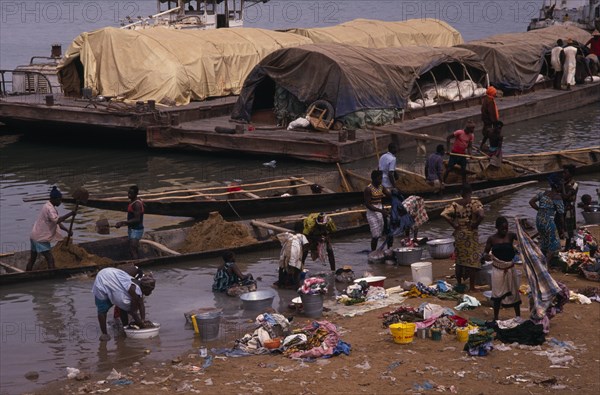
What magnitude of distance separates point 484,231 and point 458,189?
70.6 inches

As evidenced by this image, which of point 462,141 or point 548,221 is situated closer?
point 548,221

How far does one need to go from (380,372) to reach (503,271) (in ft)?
7.45

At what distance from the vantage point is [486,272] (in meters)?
13.9

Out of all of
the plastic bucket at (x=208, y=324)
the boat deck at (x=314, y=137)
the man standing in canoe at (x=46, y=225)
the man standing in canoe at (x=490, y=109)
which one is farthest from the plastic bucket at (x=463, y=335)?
the man standing in canoe at (x=490, y=109)

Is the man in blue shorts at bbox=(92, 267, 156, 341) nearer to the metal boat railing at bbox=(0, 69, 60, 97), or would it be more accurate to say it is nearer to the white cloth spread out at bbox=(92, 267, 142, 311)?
the white cloth spread out at bbox=(92, 267, 142, 311)

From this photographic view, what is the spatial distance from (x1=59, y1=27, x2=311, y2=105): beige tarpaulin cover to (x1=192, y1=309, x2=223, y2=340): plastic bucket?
1630 centimetres

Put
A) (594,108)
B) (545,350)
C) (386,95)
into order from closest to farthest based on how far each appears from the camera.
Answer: (545,350) → (386,95) → (594,108)

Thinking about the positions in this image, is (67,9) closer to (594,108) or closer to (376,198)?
(594,108)

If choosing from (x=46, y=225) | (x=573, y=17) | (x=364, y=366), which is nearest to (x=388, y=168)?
(x=46, y=225)

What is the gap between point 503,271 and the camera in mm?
12094

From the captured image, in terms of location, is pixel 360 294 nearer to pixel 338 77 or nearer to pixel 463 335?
pixel 463 335

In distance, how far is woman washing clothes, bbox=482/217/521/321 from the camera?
1205 cm

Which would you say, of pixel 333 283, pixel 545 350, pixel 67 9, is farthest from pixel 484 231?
pixel 67 9

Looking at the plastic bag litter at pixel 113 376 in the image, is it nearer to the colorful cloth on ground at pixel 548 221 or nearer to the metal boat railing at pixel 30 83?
the colorful cloth on ground at pixel 548 221
